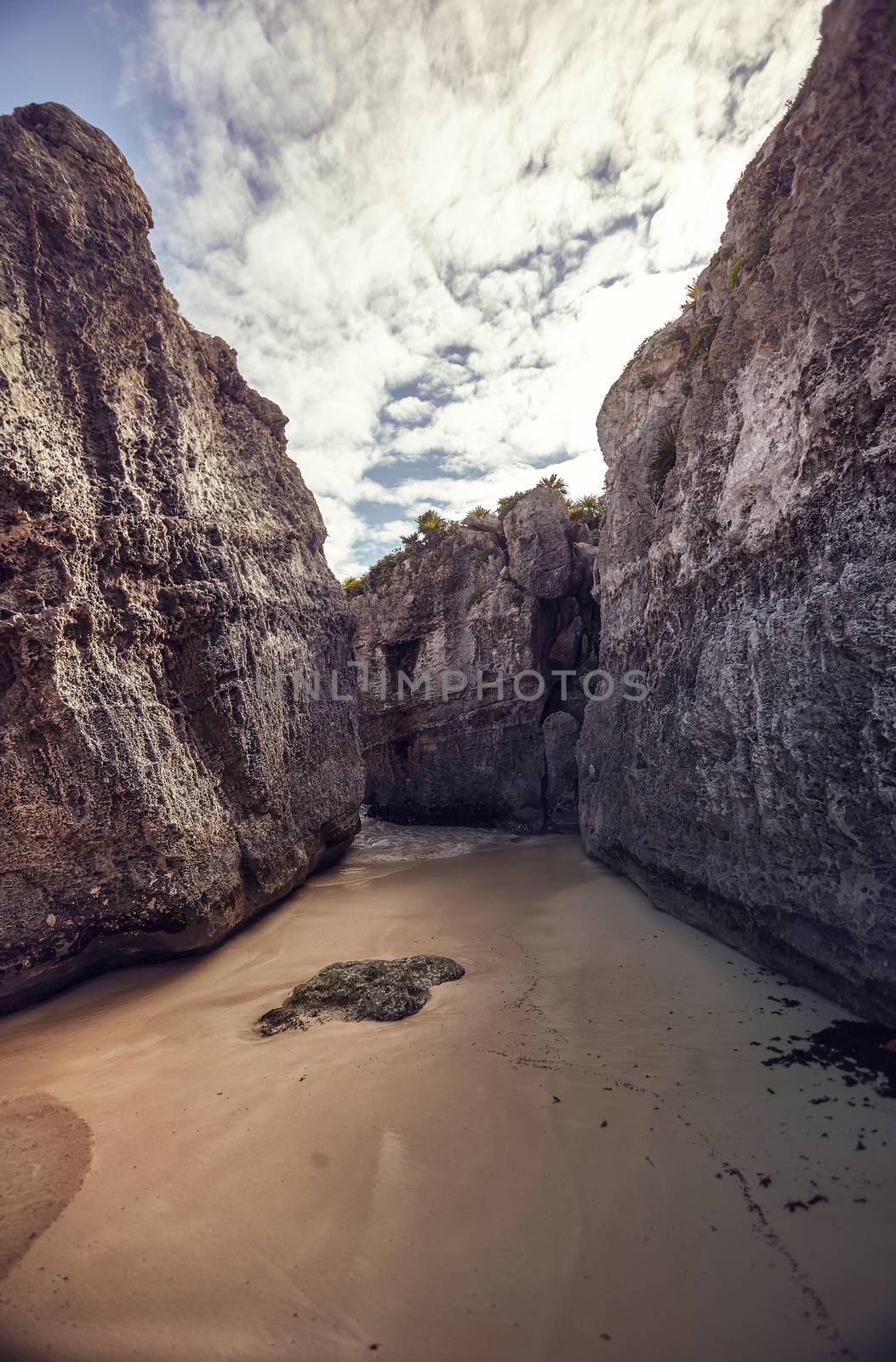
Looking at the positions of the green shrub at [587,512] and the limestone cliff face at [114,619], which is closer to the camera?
the limestone cliff face at [114,619]

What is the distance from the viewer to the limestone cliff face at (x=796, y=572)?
4184 millimetres

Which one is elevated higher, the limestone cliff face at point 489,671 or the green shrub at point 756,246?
the green shrub at point 756,246

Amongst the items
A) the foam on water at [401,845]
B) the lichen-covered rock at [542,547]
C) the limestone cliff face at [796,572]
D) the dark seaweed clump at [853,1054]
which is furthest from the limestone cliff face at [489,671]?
the dark seaweed clump at [853,1054]

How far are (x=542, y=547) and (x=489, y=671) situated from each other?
3.48m

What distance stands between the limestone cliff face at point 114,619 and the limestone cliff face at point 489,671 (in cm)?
709

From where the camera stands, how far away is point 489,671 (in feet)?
48.8

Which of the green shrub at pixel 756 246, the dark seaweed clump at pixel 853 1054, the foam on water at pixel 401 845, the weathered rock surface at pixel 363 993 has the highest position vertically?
the green shrub at pixel 756 246

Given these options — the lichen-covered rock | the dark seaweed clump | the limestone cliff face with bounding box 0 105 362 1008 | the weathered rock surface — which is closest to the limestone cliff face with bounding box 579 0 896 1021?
the dark seaweed clump

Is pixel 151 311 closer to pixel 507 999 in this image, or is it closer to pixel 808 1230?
pixel 507 999

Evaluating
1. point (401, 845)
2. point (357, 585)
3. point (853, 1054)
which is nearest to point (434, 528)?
point (357, 585)

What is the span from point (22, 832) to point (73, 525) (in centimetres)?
292

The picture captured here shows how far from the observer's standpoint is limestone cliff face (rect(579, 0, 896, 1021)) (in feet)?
13.7

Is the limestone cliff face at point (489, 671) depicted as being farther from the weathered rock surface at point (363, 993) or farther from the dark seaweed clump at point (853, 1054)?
the dark seaweed clump at point (853, 1054)

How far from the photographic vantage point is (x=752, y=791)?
17.7 ft
